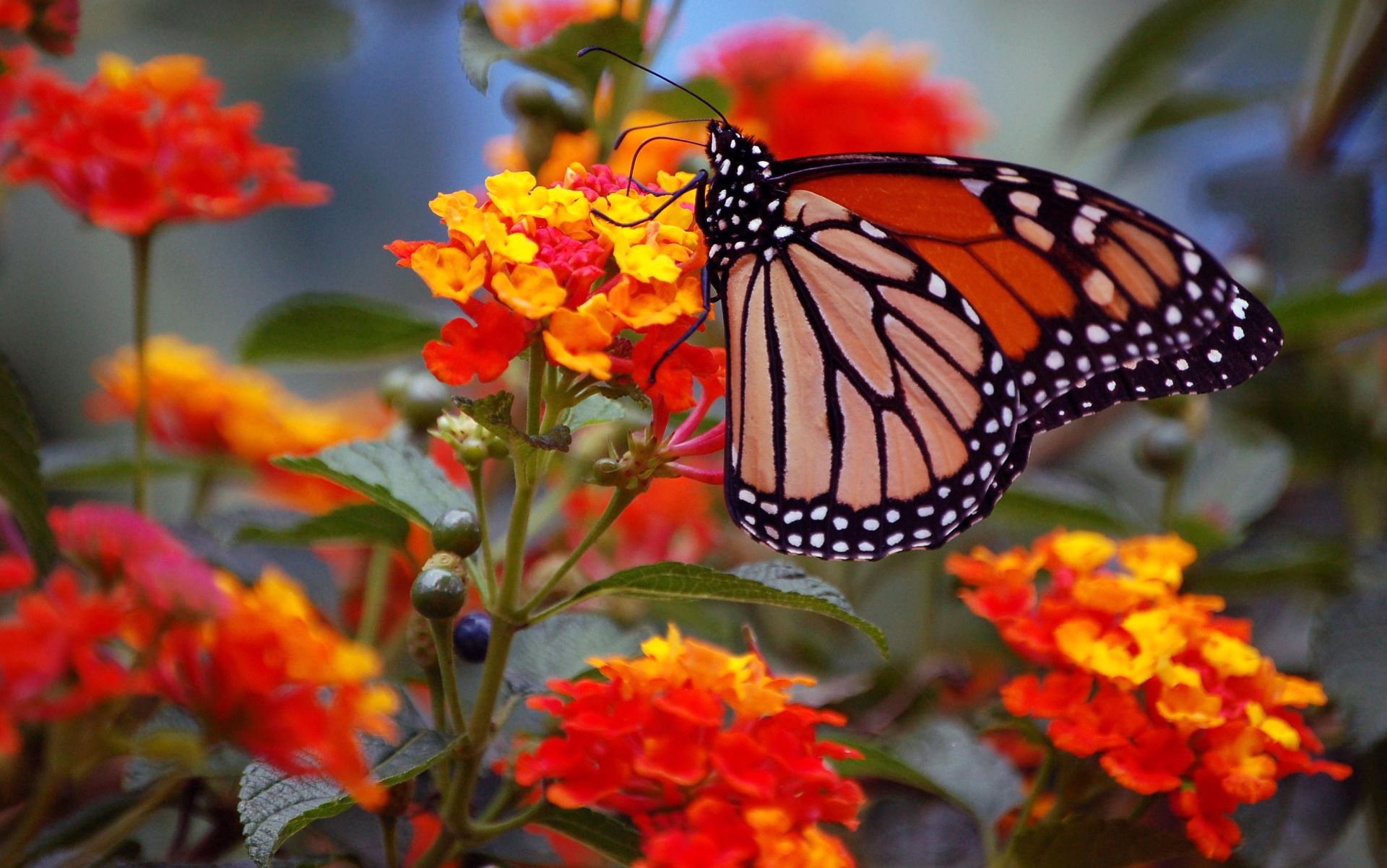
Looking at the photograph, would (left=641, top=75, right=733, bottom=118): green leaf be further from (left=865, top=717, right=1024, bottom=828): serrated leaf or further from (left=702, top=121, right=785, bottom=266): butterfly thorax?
(left=865, top=717, right=1024, bottom=828): serrated leaf

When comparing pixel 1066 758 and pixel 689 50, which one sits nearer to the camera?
pixel 1066 758

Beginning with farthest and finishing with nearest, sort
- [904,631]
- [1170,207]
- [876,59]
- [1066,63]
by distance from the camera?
[1066,63]
[1170,207]
[904,631]
[876,59]

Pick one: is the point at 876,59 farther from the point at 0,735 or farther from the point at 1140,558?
the point at 0,735

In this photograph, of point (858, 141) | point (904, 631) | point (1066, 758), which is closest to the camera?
point (1066, 758)

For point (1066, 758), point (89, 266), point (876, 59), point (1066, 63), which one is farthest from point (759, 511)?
point (1066, 63)

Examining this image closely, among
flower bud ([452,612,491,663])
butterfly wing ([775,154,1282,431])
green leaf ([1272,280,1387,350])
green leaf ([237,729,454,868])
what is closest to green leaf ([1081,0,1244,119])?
green leaf ([1272,280,1387,350])

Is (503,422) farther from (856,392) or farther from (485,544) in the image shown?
(856,392)

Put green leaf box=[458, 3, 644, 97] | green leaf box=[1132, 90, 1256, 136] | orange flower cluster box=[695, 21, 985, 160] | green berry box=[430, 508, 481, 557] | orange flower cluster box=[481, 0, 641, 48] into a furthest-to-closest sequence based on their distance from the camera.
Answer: green leaf box=[1132, 90, 1256, 136]
orange flower cluster box=[695, 21, 985, 160]
orange flower cluster box=[481, 0, 641, 48]
green leaf box=[458, 3, 644, 97]
green berry box=[430, 508, 481, 557]
